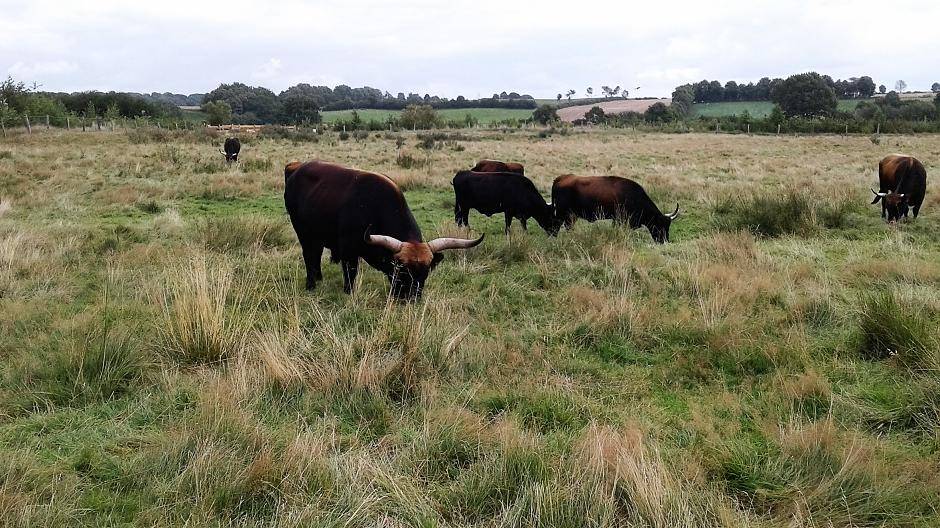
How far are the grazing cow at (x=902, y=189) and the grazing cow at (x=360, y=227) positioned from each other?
32.6 ft

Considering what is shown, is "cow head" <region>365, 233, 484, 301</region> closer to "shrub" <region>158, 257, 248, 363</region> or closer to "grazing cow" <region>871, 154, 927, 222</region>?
"shrub" <region>158, 257, 248, 363</region>

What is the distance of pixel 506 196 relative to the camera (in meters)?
11.6

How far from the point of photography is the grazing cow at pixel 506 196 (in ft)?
37.8

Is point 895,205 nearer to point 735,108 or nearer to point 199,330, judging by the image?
point 199,330

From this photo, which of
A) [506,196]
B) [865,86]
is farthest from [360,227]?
[865,86]

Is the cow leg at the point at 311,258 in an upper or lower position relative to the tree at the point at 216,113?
lower

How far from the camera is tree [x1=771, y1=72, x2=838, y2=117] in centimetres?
7212

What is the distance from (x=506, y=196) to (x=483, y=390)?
7.68m

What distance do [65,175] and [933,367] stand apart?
68.8ft

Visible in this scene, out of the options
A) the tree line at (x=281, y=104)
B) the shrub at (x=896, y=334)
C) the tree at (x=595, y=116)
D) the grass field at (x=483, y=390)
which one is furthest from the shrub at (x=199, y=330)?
the tree at (x=595, y=116)

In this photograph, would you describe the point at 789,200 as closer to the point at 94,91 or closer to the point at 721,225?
the point at 721,225

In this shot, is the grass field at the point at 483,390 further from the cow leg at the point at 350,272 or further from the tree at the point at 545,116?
the tree at the point at 545,116

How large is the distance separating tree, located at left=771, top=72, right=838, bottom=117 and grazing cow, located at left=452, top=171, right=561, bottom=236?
7395 cm

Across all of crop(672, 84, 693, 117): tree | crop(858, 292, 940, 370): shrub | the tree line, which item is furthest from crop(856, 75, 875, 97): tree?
crop(858, 292, 940, 370): shrub
